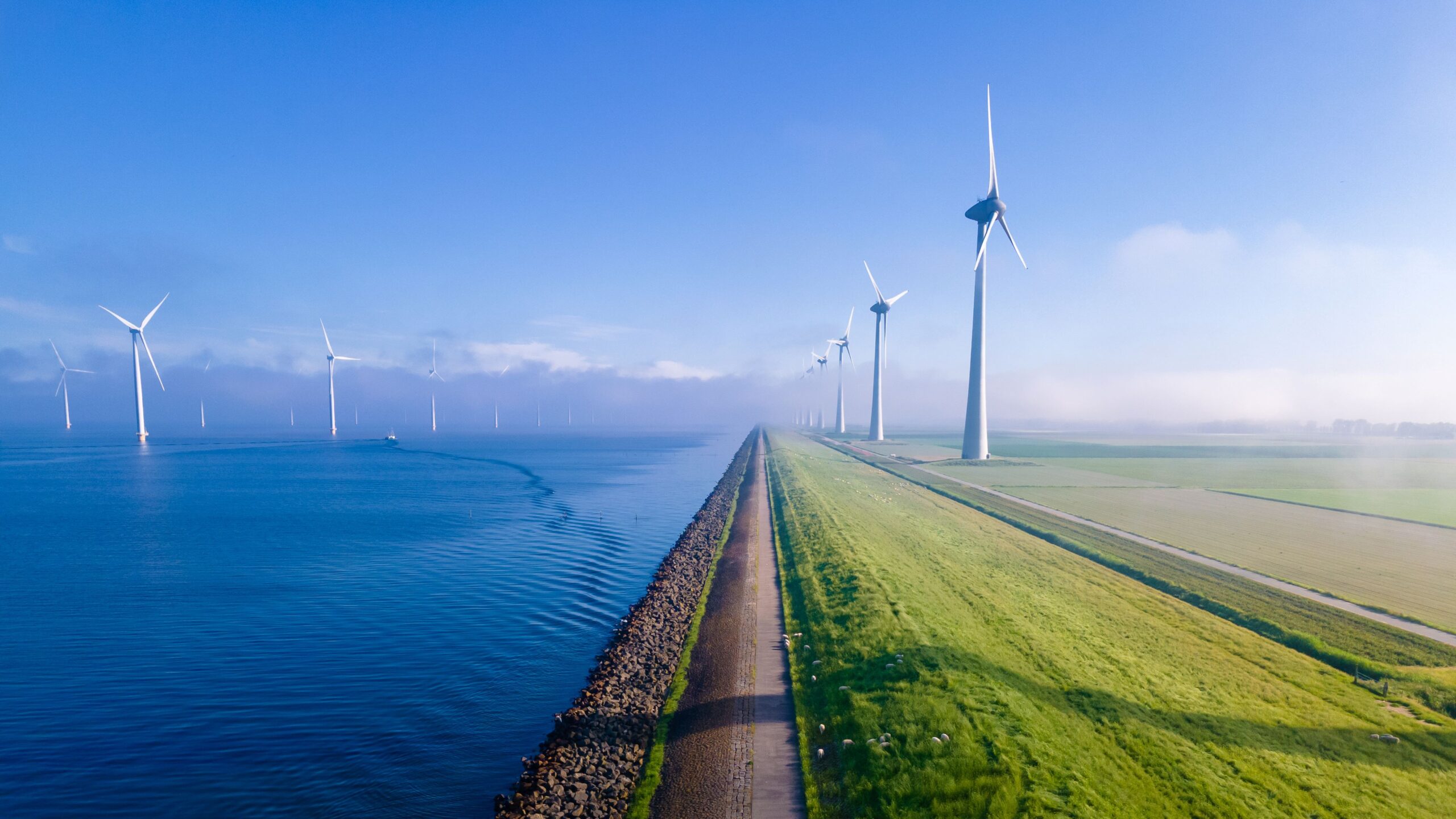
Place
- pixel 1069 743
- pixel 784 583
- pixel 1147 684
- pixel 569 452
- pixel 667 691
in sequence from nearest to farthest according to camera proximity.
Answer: pixel 1069 743
pixel 1147 684
pixel 667 691
pixel 784 583
pixel 569 452

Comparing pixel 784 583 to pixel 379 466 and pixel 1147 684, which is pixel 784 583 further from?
pixel 379 466

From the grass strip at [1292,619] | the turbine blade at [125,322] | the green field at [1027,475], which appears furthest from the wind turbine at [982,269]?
the turbine blade at [125,322]

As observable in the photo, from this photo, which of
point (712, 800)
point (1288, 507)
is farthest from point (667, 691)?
point (1288, 507)

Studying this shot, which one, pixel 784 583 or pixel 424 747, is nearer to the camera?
pixel 424 747

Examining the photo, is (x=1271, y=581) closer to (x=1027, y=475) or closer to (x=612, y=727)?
(x=612, y=727)

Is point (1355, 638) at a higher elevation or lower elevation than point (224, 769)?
higher

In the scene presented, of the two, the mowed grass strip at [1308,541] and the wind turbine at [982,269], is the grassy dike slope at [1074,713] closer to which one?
the mowed grass strip at [1308,541]

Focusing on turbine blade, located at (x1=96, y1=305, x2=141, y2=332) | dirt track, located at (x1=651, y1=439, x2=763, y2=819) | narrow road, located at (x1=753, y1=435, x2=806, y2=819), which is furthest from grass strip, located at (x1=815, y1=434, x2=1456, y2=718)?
turbine blade, located at (x1=96, y1=305, x2=141, y2=332)

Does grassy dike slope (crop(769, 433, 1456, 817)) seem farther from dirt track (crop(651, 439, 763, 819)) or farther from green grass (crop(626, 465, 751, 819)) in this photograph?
green grass (crop(626, 465, 751, 819))
